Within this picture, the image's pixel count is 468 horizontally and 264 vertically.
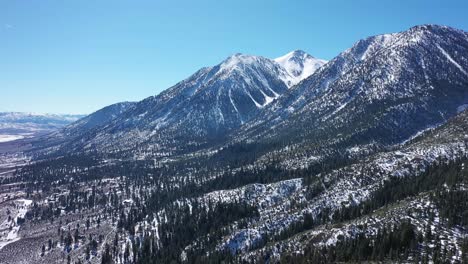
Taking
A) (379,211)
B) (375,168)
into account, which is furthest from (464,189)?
(375,168)

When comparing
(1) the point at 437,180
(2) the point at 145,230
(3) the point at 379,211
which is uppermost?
(1) the point at 437,180

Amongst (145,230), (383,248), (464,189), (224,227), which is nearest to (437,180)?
(464,189)

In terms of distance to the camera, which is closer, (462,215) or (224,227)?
(462,215)

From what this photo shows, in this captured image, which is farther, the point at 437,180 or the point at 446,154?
the point at 446,154

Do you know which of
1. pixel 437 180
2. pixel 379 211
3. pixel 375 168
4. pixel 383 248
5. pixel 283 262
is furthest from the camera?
pixel 375 168

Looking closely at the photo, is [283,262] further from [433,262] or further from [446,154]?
[446,154]

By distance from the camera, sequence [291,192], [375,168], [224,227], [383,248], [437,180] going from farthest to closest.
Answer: [291,192]
[375,168]
[224,227]
[437,180]
[383,248]

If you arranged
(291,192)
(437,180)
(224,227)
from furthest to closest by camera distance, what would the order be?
(291,192)
(224,227)
(437,180)

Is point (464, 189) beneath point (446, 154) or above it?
beneath

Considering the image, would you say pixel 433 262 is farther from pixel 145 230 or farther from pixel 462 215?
pixel 145 230
